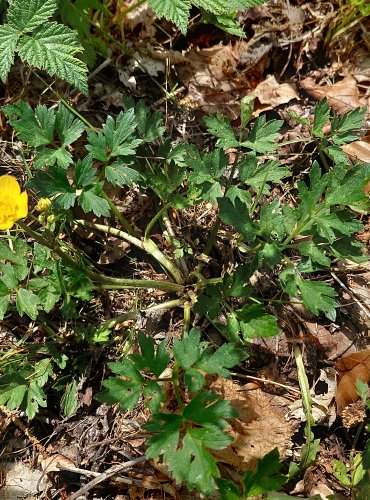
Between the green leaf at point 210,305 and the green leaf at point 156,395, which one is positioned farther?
the green leaf at point 210,305

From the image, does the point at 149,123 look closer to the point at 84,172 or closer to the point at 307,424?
the point at 84,172

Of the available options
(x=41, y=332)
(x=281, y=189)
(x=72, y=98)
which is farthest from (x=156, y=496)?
(x=72, y=98)

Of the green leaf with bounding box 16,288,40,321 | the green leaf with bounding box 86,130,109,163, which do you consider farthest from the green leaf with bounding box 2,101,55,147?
the green leaf with bounding box 16,288,40,321

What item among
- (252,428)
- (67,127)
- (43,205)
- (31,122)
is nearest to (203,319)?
(252,428)

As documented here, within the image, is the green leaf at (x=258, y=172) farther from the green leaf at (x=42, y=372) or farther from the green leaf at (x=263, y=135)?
the green leaf at (x=42, y=372)

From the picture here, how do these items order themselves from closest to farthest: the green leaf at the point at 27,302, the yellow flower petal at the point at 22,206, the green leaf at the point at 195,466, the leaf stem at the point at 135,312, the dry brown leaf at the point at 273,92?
1. the green leaf at the point at 195,466
2. the yellow flower petal at the point at 22,206
3. the green leaf at the point at 27,302
4. the leaf stem at the point at 135,312
5. the dry brown leaf at the point at 273,92

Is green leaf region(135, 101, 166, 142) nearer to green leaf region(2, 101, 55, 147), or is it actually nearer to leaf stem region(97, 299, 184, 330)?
green leaf region(2, 101, 55, 147)

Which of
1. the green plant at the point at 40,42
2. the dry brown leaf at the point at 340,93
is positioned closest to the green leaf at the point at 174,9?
the green plant at the point at 40,42
